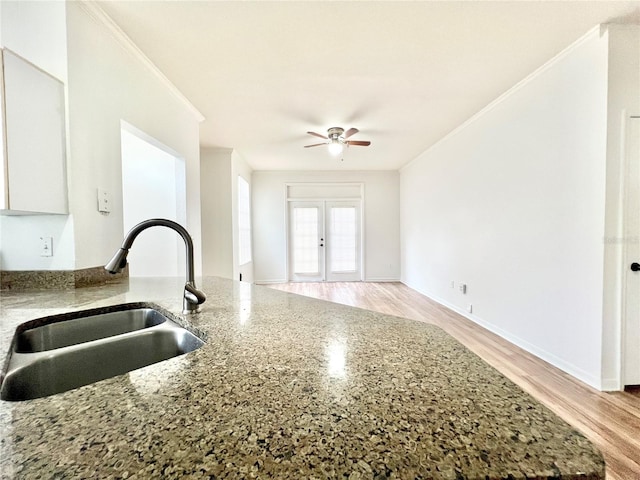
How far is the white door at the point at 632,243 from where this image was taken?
2.01 m

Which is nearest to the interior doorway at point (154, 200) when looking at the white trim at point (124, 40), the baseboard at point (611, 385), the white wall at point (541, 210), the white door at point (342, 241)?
the white trim at point (124, 40)

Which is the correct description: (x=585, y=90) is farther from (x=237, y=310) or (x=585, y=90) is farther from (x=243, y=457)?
(x=243, y=457)

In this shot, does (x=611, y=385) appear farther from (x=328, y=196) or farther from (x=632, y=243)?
(x=328, y=196)

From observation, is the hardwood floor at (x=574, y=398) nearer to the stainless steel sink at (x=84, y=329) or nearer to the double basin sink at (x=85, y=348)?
the double basin sink at (x=85, y=348)

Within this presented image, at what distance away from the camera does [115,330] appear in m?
1.19


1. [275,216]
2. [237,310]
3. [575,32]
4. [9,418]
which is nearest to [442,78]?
[575,32]

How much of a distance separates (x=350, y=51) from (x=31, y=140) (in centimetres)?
209

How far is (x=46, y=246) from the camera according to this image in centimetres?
164

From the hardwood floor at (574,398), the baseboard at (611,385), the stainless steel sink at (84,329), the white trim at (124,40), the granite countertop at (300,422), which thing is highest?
the white trim at (124,40)

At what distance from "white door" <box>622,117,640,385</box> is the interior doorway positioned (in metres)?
3.74

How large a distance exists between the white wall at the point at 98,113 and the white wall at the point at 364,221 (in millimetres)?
3911

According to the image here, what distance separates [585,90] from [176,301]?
3063mm

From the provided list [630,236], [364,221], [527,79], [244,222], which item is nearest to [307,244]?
[364,221]

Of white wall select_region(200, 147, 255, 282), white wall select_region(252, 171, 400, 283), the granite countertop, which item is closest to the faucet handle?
the granite countertop
